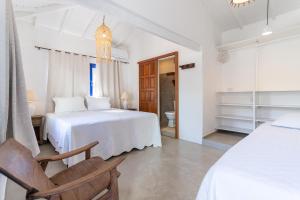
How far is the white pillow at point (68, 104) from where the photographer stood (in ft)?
11.5

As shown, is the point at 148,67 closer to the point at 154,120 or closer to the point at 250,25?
the point at 154,120

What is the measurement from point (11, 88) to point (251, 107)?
399 cm

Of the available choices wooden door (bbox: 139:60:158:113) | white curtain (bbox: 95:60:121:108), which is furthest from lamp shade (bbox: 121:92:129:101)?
wooden door (bbox: 139:60:158:113)

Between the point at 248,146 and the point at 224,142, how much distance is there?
1.97 meters

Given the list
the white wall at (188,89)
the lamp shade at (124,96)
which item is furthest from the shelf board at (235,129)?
the lamp shade at (124,96)

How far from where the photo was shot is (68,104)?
3580mm

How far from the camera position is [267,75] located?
3.35 m

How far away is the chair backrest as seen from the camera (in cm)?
90

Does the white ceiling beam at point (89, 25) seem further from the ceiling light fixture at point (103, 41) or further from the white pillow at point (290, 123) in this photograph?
the white pillow at point (290, 123)

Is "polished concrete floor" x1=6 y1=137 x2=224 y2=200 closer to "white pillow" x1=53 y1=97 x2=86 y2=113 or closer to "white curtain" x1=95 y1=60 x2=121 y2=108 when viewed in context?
"white pillow" x1=53 y1=97 x2=86 y2=113

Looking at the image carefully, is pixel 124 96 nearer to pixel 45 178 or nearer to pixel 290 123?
pixel 45 178

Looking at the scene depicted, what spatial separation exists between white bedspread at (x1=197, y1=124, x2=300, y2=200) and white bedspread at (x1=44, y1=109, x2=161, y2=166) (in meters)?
1.83

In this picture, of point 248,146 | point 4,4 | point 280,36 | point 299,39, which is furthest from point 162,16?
point 299,39

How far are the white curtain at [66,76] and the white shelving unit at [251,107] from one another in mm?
3469
